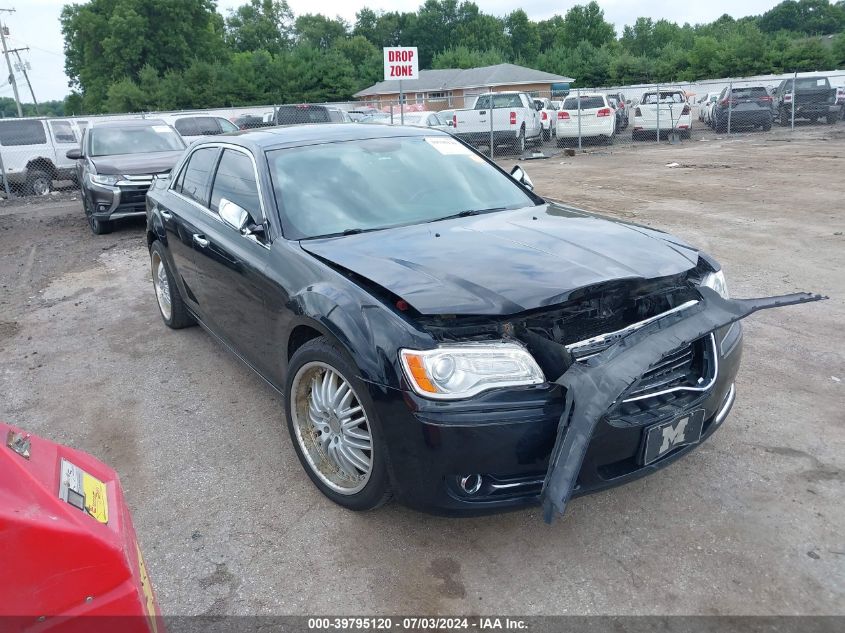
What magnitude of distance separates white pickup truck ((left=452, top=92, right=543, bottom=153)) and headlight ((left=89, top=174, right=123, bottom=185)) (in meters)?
11.8

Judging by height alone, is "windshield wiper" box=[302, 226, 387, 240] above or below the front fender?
above

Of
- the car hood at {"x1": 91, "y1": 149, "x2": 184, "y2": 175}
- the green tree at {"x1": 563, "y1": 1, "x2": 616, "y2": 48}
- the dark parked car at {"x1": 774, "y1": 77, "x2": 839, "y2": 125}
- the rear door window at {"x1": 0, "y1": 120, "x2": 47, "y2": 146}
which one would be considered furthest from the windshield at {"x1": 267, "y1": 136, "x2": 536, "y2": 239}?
the green tree at {"x1": 563, "y1": 1, "x2": 616, "y2": 48}

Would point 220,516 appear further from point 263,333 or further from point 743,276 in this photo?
point 743,276

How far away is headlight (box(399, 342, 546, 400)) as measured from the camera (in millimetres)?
2598

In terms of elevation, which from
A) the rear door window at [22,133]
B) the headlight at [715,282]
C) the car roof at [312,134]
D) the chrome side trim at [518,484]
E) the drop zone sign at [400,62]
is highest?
the drop zone sign at [400,62]

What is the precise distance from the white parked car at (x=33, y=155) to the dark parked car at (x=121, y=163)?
5301 mm

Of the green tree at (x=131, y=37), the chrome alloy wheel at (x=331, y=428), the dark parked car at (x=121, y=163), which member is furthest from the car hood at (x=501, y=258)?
the green tree at (x=131, y=37)

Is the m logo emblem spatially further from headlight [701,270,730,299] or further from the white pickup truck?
the white pickup truck

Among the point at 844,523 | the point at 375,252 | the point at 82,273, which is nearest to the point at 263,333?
the point at 375,252

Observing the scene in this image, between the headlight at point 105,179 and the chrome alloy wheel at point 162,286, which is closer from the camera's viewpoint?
the chrome alloy wheel at point 162,286

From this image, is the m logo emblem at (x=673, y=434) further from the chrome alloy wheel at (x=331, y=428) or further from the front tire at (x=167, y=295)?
the front tire at (x=167, y=295)

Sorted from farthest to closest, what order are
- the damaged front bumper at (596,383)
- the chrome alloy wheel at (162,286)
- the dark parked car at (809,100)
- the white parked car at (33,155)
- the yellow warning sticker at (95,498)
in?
the dark parked car at (809,100) → the white parked car at (33,155) → the chrome alloy wheel at (162,286) → the damaged front bumper at (596,383) → the yellow warning sticker at (95,498)

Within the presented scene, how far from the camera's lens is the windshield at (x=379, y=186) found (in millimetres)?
3738

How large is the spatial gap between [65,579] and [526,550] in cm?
196
